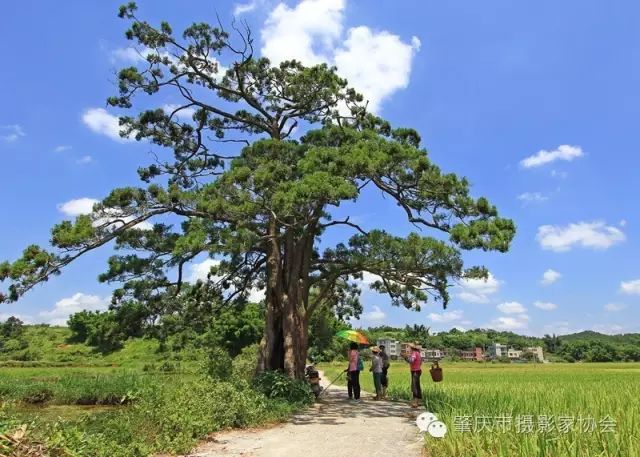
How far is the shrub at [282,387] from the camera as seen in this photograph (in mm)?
11289

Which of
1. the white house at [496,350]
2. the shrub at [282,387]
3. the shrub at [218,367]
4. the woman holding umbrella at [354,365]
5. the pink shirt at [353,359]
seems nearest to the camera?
the shrub at [218,367]

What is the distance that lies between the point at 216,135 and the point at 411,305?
754 centimetres

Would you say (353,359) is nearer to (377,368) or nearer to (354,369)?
(354,369)

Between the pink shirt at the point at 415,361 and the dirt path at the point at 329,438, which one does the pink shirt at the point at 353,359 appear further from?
the dirt path at the point at 329,438

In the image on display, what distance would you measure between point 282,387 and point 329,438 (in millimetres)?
3878

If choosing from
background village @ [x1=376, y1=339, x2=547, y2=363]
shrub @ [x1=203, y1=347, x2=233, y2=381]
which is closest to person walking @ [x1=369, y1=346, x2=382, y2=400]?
shrub @ [x1=203, y1=347, x2=233, y2=381]

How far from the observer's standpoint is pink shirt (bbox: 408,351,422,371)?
11.8m

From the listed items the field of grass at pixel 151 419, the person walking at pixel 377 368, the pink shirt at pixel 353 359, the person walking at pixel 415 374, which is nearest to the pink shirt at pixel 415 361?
the person walking at pixel 415 374

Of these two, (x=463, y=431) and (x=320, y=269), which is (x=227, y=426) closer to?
(x=463, y=431)

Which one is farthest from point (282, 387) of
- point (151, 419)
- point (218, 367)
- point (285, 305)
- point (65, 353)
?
point (65, 353)

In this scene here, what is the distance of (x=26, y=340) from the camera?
4650 cm

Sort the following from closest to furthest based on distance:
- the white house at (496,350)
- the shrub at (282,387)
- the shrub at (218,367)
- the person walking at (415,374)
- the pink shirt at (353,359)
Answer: the shrub at (218,367) → the shrub at (282,387) → the person walking at (415,374) → the pink shirt at (353,359) → the white house at (496,350)

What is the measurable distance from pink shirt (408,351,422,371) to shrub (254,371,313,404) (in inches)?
97.7

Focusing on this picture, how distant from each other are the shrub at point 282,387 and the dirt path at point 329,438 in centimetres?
85
